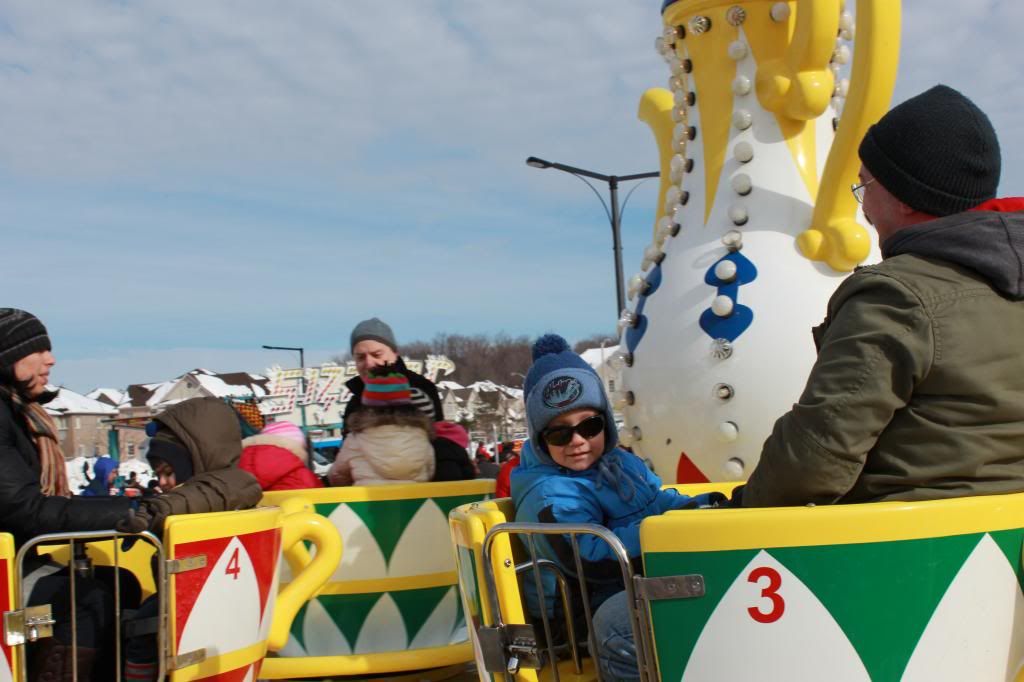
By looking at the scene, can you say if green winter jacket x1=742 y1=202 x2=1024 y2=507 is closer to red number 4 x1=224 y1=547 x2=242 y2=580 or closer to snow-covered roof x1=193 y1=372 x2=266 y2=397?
red number 4 x1=224 y1=547 x2=242 y2=580

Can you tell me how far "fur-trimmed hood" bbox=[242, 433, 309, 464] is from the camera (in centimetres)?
489

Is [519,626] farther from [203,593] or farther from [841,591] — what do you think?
[203,593]

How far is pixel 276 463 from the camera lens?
4.80m

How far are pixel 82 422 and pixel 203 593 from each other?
63390 mm

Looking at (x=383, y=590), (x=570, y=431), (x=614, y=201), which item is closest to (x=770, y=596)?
(x=570, y=431)

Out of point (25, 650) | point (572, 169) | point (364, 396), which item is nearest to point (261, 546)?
point (25, 650)

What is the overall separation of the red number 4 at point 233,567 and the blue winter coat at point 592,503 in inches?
36.8

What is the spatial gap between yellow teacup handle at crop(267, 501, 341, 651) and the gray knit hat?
1.67m

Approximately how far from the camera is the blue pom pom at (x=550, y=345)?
3441mm

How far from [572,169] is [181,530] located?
10.8 metres

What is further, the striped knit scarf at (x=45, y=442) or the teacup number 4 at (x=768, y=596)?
the striped knit scarf at (x=45, y=442)

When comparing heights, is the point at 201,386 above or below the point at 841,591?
below

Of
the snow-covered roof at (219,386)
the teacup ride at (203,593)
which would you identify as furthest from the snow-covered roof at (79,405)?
the teacup ride at (203,593)

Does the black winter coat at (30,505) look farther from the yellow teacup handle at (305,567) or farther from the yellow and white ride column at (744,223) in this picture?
the yellow and white ride column at (744,223)
